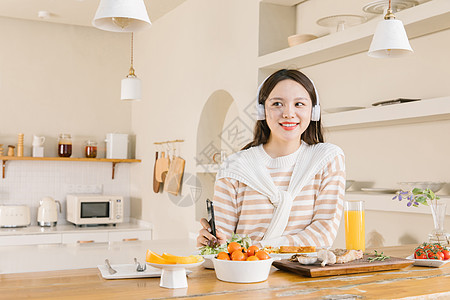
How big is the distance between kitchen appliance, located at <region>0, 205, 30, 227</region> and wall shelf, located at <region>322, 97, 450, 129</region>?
3.10 meters

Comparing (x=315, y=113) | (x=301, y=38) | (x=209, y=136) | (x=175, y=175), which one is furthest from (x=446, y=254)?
(x=175, y=175)

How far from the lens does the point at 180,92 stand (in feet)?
15.0

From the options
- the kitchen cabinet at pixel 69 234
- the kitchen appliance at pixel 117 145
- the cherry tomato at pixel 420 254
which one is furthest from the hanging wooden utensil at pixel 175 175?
the cherry tomato at pixel 420 254

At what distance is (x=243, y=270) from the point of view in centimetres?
129

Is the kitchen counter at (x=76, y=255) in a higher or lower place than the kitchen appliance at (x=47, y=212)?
lower

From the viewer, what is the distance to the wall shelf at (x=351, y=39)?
2319 millimetres

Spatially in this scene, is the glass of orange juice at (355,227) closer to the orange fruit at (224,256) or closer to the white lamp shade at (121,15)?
the orange fruit at (224,256)

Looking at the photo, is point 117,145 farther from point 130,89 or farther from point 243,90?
point 243,90

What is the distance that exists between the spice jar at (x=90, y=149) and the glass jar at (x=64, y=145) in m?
0.17

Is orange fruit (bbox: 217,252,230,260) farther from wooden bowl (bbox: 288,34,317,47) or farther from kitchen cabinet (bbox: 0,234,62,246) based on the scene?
kitchen cabinet (bbox: 0,234,62,246)

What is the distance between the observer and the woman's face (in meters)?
1.86

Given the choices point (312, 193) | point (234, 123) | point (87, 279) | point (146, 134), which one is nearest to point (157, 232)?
point (146, 134)

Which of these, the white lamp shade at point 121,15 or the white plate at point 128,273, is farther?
the white lamp shade at point 121,15

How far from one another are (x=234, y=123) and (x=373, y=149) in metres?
1.43
